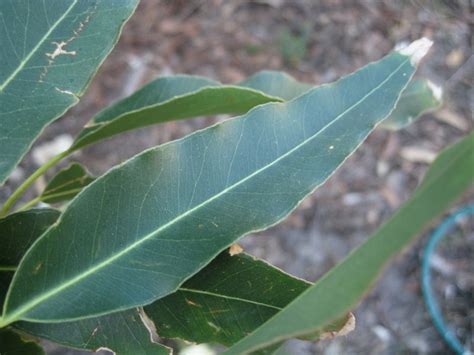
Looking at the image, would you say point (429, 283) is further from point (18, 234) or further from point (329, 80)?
point (18, 234)

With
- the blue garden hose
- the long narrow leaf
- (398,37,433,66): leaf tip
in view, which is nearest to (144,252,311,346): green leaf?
the long narrow leaf

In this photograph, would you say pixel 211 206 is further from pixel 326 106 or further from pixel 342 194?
pixel 342 194

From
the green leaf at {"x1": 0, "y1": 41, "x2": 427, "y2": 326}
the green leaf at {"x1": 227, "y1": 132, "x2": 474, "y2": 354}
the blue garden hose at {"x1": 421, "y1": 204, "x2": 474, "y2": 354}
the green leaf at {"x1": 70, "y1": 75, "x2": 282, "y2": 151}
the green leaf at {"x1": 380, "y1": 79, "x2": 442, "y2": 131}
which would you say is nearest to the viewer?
the green leaf at {"x1": 227, "y1": 132, "x2": 474, "y2": 354}

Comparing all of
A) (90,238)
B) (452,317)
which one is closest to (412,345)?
(452,317)

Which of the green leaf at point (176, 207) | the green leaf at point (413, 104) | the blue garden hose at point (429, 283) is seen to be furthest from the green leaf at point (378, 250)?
the blue garden hose at point (429, 283)

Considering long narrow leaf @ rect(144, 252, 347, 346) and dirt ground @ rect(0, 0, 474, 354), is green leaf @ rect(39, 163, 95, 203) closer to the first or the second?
long narrow leaf @ rect(144, 252, 347, 346)

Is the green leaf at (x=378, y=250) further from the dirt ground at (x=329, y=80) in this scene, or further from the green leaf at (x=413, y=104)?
the dirt ground at (x=329, y=80)
